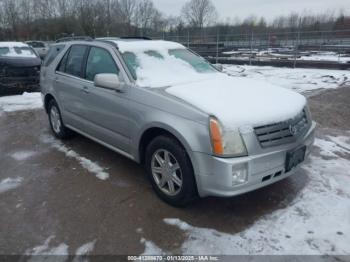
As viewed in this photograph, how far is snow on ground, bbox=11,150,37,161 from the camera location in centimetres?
512

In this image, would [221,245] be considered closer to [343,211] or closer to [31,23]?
[343,211]

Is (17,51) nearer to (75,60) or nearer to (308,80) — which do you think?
(75,60)

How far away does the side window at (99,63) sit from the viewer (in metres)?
4.27

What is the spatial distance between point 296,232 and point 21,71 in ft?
34.8

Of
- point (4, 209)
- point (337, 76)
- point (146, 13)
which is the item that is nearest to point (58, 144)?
point (4, 209)

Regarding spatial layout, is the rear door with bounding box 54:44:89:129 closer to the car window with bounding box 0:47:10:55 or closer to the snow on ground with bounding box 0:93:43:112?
the snow on ground with bounding box 0:93:43:112

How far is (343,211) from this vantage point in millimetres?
3396

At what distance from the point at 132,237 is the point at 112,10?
6069cm

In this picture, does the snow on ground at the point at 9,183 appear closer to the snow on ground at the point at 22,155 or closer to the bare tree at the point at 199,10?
the snow on ground at the point at 22,155

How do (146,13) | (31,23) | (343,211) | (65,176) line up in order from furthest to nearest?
(146,13)
(31,23)
(65,176)
(343,211)

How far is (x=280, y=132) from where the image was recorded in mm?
3221

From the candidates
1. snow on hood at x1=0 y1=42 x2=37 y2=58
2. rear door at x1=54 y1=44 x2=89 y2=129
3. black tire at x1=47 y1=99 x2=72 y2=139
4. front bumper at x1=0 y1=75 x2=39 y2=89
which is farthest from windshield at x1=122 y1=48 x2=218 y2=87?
snow on hood at x1=0 y1=42 x2=37 y2=58

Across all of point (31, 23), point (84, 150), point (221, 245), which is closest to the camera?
point (221, 245)

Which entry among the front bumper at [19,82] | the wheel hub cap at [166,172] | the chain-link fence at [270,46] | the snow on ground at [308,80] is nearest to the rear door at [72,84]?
the wheel hub cap at [166,172]
